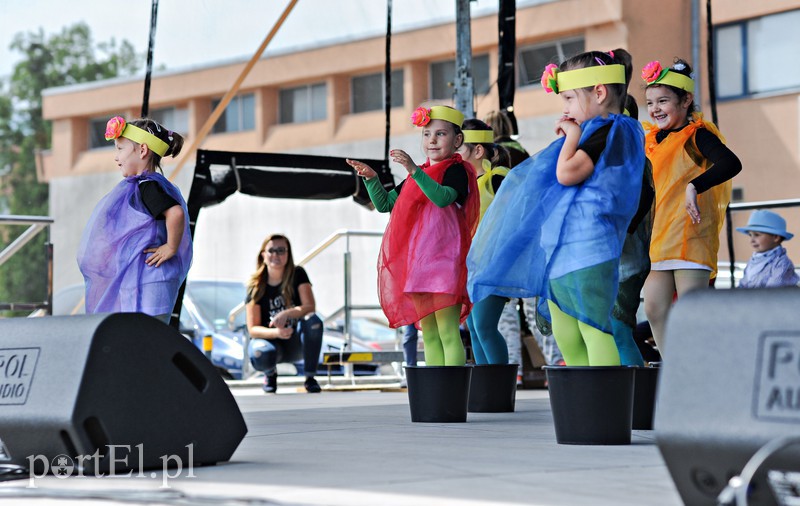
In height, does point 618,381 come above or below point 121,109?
below

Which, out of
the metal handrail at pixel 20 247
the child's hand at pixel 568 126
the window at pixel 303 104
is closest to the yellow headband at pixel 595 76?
the child's hand at pixel 568 126

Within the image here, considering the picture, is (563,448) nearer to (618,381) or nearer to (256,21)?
(618,381)

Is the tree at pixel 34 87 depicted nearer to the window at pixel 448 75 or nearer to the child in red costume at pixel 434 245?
the window at pixel 448 75

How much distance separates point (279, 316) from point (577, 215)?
212 inches

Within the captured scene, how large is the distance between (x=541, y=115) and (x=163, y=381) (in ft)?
45.9

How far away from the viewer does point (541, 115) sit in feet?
56.2

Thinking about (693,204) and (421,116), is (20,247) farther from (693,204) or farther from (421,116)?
(693,204)

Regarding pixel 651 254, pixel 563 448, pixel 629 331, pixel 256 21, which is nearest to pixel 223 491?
pixel 563 448

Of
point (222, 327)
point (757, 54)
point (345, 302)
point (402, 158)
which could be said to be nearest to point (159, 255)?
point (402, 158)

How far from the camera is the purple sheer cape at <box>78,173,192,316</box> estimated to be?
17.2 feet

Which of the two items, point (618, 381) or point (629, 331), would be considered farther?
point (629, 331)

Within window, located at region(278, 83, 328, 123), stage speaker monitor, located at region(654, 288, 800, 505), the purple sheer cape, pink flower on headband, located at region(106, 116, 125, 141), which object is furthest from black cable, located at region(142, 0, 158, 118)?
window, located at region(278, 83, 328, 123)

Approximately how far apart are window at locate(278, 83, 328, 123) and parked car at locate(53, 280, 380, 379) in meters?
10.1

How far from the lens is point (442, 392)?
17.9 ft
